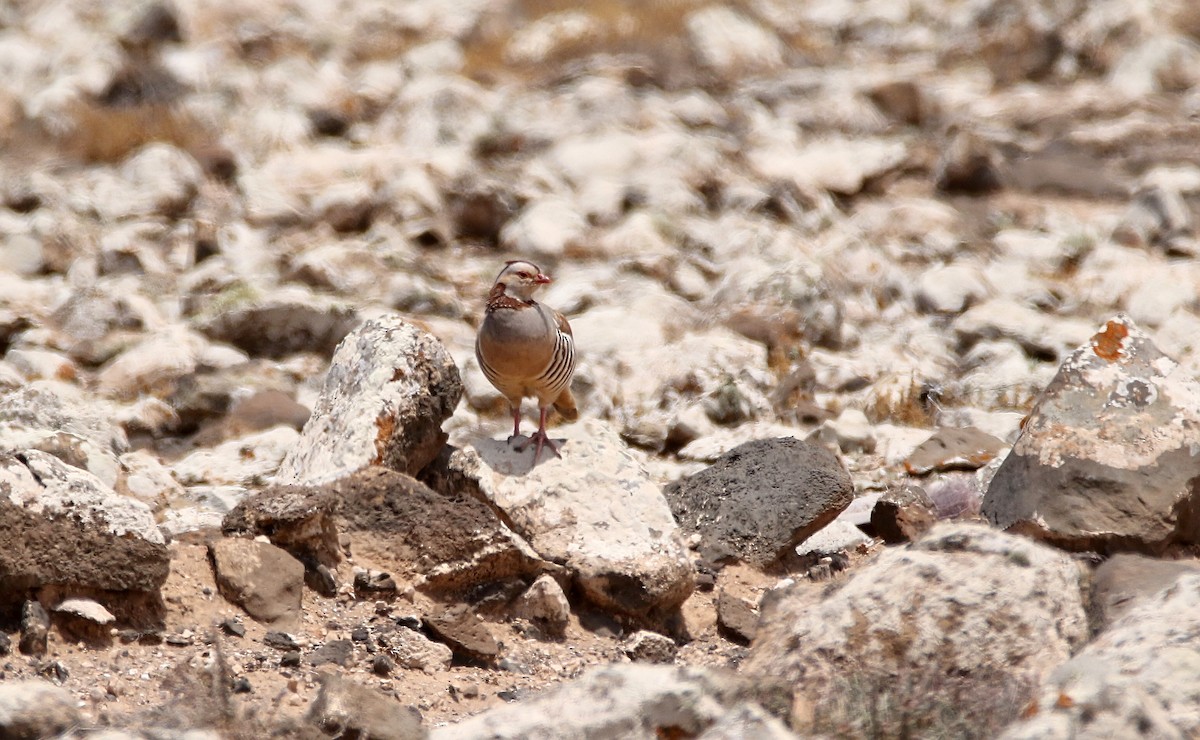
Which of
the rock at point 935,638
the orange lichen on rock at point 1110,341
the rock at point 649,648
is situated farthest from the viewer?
the orange lichen on rock at point 1110,341

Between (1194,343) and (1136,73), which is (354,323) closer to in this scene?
(1194,343)

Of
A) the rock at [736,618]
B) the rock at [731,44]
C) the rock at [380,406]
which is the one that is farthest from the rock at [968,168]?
the rock at [736,618]

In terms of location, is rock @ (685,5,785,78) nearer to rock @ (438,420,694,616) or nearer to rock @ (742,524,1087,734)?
rock @ (438,420,694,616)

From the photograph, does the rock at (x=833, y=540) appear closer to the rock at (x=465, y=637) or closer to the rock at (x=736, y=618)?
the rock at (x=736, y=618)

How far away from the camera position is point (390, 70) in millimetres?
14438

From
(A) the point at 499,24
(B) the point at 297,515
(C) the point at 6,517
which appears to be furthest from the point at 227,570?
(A) the point at 499,24

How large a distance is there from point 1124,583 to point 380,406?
9.57 ft

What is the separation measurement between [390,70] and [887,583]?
1163 cm

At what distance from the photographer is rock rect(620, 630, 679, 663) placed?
5.06 meters

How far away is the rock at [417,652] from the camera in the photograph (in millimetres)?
Result: 4770

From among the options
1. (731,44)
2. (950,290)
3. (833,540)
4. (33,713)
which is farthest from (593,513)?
(731,44)

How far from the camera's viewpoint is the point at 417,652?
15.8ft

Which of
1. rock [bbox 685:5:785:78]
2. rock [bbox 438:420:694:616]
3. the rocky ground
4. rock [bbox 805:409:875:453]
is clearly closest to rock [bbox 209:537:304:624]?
the rocky ground

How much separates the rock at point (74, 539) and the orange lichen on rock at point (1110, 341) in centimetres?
381
